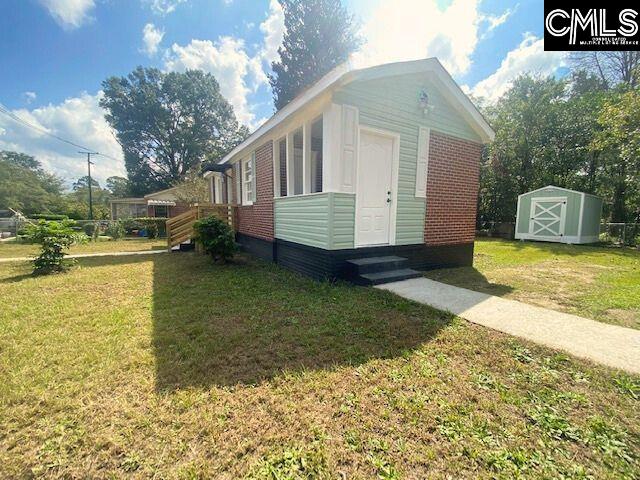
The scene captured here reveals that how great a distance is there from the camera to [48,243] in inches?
245

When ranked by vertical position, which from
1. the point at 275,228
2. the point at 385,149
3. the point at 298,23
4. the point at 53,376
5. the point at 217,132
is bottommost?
the point at 53,376

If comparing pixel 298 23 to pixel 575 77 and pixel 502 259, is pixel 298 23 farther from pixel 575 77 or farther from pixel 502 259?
pixel 502 259

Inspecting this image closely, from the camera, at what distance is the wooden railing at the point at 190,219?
381 inches

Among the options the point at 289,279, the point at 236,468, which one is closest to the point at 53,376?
the point at 236,468

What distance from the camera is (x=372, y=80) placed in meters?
4.95

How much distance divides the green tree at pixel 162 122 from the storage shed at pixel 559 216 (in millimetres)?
27653

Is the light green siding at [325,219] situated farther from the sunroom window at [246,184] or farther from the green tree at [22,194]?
the green tree at [22,194]

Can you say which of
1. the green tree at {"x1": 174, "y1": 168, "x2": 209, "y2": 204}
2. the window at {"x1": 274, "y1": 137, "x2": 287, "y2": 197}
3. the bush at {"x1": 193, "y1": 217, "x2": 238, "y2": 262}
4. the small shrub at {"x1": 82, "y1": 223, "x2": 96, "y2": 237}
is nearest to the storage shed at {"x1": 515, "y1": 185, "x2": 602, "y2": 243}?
the window at {"x1": 274, "y1": 137, "x2": 287, "y2": 197}

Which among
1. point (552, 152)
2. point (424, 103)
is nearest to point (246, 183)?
point (424, 103)

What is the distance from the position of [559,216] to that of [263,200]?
13.6 meters

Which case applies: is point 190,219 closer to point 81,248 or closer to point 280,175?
point 280,175

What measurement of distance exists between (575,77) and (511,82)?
4.05 m

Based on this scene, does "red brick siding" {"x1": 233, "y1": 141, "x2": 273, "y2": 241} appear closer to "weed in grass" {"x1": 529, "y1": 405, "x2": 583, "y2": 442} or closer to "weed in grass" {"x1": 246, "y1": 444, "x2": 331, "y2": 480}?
"weed in grass" {"x1": 246, "y1": 444, "x2": 331, "y2": 480}

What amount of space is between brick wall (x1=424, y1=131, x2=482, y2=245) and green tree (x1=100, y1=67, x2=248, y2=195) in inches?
1103
